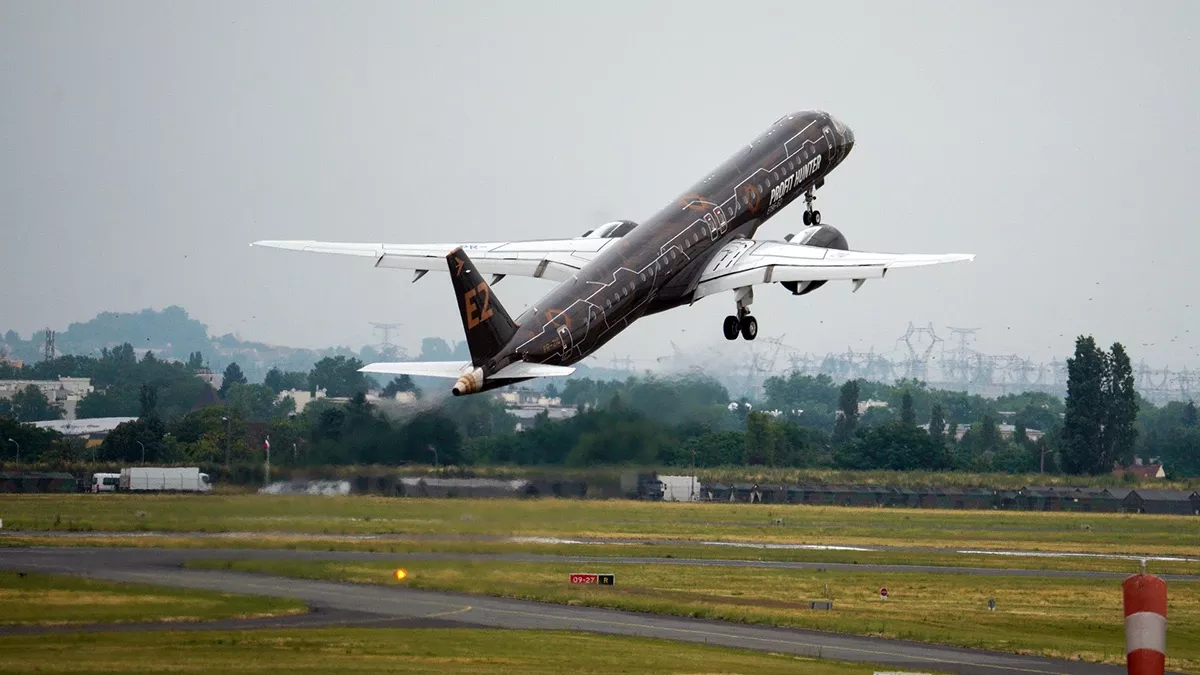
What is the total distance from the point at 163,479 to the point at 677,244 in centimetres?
2252

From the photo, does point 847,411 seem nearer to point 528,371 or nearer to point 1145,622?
point 528,371

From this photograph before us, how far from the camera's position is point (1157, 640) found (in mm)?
14023

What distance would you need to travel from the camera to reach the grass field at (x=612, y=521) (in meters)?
47.0

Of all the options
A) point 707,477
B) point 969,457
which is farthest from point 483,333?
point 969,457

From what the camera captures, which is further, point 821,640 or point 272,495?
point 821,640

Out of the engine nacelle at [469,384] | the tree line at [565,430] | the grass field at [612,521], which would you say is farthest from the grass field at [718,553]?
the engine nacelle at [469,384]

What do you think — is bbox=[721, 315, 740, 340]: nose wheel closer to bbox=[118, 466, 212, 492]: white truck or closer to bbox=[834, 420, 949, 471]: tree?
bbox=[118, 466, 212, 492]: white truck

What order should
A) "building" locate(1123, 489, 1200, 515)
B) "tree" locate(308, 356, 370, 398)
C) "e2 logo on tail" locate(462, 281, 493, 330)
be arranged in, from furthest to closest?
"building" locate(1123, 489, 1200, 515), "tree" locate(308, 356, 370, 398), "e2 logo on tail" locate(462, 281, 493, 330)

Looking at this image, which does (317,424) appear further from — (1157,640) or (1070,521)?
(1070,521)

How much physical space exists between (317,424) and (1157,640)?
33.3 m

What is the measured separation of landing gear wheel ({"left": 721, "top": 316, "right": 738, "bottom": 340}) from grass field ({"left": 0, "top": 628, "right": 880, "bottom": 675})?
458 inches

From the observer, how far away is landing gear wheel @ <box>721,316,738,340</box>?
5769 centimetres

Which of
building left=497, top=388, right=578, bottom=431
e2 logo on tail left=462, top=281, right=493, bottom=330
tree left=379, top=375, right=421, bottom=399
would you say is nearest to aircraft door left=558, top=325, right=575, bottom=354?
building left=497, top=388, right=578, bottom=431

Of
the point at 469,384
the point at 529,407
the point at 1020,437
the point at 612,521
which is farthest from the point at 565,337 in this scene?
the point at 1020,437
